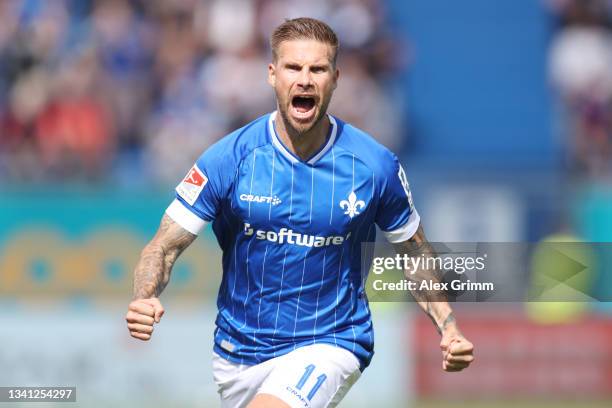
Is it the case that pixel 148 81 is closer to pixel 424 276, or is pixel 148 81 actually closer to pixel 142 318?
pixel 424 276

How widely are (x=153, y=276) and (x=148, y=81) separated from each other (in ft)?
31.9

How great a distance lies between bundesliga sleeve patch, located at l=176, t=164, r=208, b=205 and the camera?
19.8 ft

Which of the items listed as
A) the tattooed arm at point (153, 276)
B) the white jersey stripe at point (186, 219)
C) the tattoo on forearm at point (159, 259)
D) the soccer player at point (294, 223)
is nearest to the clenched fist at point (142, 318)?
the tattooed arm at point (153, 276)

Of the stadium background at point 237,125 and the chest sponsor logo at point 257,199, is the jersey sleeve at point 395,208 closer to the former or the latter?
the chest sponsor logo at point 257,199

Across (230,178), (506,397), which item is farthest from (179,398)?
(230,178)

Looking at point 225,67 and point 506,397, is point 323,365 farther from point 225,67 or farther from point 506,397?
point 225,67

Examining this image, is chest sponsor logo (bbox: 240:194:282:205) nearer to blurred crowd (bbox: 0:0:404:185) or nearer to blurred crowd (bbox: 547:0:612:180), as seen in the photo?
blurred crowd (bbox: 0:0:404:185)

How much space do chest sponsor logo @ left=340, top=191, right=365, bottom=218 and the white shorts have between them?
24.4 inches

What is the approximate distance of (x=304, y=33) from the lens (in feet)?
19.5

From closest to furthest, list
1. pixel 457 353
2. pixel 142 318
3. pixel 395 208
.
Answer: pixel 142 318 < pixel 457 353 < pixel 395 208

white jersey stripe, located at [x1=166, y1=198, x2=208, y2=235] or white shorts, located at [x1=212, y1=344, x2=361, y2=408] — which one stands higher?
white jersey stripe, located at [x1=166, y1=198, x2=208, y2=235]

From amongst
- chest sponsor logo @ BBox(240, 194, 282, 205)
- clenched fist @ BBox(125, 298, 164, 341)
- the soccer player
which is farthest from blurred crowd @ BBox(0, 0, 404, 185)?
clenched fist @ BBox(125, 298, 164, 341)

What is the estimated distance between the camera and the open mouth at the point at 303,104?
5953 millimetres

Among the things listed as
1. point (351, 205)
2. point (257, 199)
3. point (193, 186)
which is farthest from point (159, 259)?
point (351, 205)
